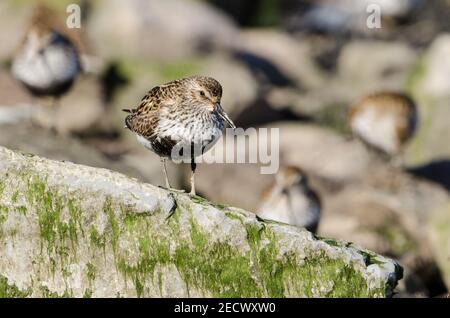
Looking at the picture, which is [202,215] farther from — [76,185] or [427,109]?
[427,109]

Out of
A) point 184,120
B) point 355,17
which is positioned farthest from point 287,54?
point 184,120

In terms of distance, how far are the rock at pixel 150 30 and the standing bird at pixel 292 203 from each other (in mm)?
9551

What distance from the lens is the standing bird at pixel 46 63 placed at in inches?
734

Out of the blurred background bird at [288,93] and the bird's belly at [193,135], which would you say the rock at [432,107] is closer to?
the blurred background bird at [288,93]

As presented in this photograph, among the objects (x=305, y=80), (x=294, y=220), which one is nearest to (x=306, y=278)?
(x=294, y=220)

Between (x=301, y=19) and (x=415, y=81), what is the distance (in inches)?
328

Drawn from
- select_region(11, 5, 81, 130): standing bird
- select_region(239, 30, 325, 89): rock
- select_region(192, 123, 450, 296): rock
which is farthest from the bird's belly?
select_region(239, 30, 325, 89): rock

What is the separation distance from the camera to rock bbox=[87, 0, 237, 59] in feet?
81.6

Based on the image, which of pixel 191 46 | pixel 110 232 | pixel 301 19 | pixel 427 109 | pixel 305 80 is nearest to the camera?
pixel 110 232

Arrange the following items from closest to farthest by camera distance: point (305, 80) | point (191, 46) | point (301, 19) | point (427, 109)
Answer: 1. point (427, 109)
2. point (191, 46)
3. point (305, 80)
4. point (301, 19)

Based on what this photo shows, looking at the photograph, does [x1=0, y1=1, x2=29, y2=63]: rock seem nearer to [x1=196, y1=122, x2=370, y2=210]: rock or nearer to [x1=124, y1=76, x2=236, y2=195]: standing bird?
Answer: [x1=196, y1=122, x2=370, y2=210]: rock

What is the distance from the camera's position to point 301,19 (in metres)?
31.6

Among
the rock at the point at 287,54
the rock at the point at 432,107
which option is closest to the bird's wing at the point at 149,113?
the rock at the point at 432,107

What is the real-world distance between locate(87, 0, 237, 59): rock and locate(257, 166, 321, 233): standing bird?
376 inches
